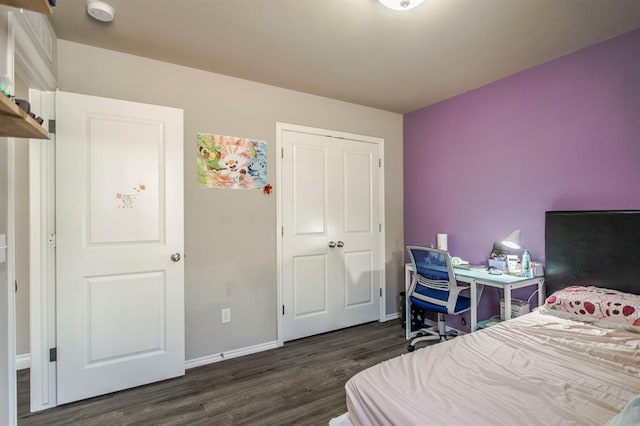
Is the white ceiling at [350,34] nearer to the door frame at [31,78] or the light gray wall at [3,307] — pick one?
the door frame at [31,78]

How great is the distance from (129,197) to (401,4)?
2.14 meters

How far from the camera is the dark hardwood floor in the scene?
191 cm

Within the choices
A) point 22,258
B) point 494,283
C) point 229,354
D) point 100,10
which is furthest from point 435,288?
point 22,258

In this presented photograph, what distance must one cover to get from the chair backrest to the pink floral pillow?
656mm

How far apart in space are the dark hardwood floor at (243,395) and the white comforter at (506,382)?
0.90 metres

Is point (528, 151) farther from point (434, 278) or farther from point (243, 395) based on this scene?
point (243, 395)

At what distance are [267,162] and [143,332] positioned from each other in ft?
5.51

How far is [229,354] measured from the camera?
2.69m

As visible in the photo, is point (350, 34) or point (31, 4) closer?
point (31, 4)

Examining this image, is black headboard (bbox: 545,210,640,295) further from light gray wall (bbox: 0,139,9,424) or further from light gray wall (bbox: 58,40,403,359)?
light gray wall (bbox: 0,139,9,424)

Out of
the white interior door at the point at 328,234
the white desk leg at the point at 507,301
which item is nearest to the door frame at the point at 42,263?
the white interior door at the point at 328,234

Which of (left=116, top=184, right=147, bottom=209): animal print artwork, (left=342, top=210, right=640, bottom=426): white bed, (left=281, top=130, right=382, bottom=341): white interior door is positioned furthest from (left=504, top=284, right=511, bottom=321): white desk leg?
(left=116, top=184, right=147, bottom=209): animal print artwork

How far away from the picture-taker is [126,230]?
2.20 meters

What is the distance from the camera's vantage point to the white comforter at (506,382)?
1027mm
